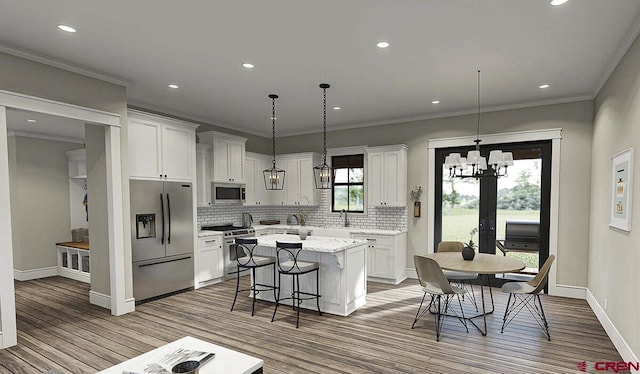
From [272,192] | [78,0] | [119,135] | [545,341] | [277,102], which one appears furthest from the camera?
[272,192]

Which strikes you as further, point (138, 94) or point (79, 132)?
point (79, 132)

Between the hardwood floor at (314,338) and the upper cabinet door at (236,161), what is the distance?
2.38m

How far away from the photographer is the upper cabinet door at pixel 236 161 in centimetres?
641

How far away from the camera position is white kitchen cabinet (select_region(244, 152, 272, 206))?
23.2 ft

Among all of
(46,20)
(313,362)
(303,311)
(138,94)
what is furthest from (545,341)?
(138,94)

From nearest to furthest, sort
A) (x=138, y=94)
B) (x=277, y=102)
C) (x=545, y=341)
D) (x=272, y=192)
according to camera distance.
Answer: (x=545, y=341), (x=138, y=94), (x=277, y=102), (x=272, y=192)

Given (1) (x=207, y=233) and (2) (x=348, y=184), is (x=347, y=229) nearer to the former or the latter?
(2) (x=348, y=184)

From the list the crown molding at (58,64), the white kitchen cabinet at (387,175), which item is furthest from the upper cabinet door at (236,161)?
the white kitchen cabinet at (387,175)

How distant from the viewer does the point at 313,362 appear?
10.4ft

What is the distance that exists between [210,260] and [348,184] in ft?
10.3

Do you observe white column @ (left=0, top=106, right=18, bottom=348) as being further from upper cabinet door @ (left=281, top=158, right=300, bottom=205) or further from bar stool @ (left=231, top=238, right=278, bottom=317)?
upper cabinet door @ (left=281, top=158, right=300, bottom=205)

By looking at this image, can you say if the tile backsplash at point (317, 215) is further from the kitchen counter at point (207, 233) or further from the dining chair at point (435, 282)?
the dining chair at point (435, 282)

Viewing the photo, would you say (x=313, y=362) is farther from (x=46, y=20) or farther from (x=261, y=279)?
(x=46, y=20)

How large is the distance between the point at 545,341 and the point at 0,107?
6045 millimetres
